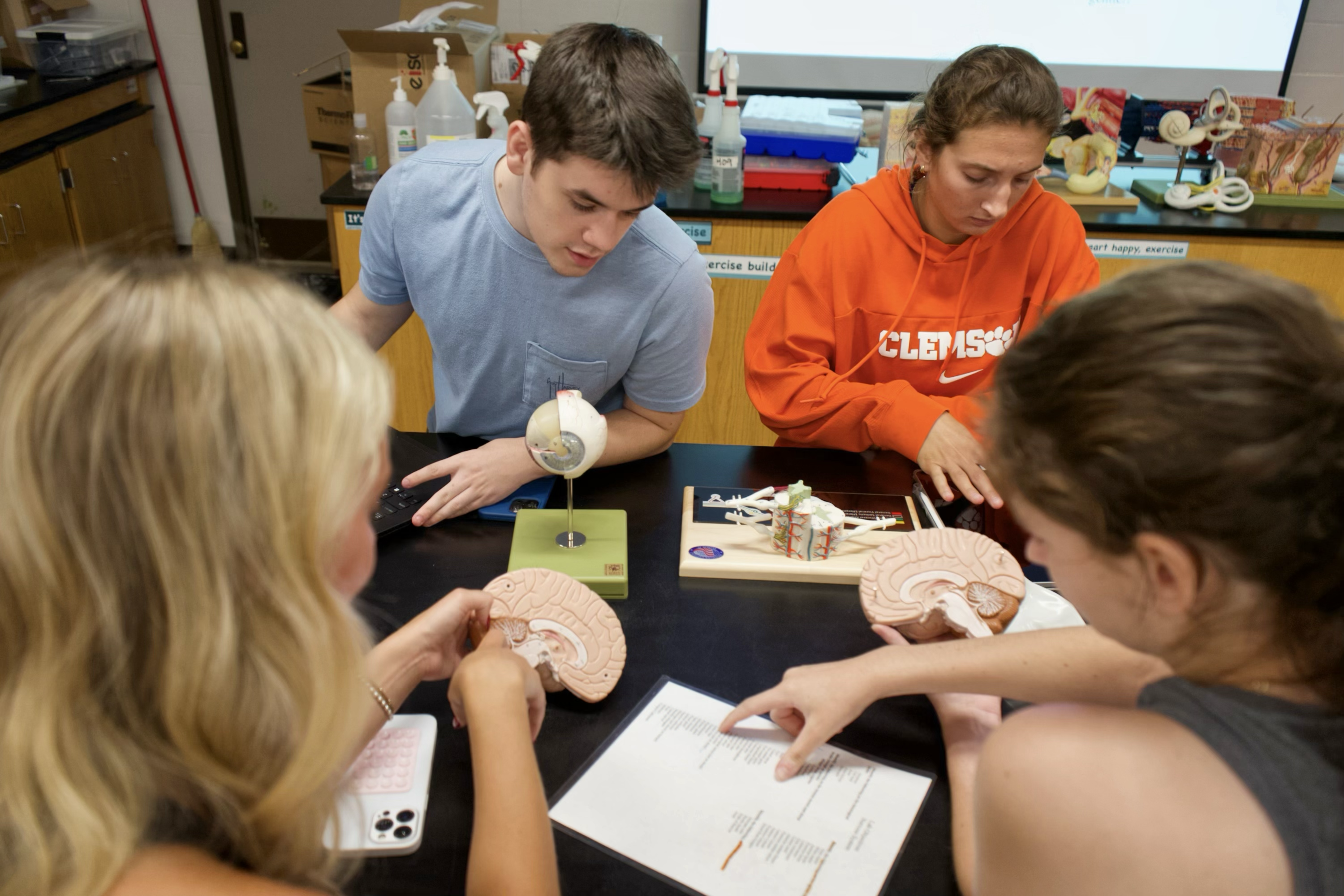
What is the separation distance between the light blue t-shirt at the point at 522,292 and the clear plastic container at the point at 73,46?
2783 mm

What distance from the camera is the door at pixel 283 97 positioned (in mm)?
3807

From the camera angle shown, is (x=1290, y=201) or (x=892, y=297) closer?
(x=892, y=297)

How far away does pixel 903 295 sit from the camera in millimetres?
1775

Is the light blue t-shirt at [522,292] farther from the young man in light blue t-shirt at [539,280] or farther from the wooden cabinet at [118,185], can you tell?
the wooden cabinet at [118,185]

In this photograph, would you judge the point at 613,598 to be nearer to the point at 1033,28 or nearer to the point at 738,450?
the point at 738,450

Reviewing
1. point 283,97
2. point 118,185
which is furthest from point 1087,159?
point 118,185

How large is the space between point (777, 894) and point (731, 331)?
6.99ft

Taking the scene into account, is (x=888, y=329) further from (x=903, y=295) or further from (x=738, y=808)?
(x=738, y=808)

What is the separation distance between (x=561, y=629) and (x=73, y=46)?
368 centimetres

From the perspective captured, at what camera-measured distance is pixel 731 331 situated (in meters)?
2.82

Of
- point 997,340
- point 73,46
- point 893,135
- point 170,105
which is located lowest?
point 997,340

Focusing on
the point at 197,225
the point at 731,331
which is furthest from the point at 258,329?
the point at 197,225

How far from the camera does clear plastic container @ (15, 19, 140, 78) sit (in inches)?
136

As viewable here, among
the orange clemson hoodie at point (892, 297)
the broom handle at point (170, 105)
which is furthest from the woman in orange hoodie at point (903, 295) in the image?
the broom handle at point (170, 105)
